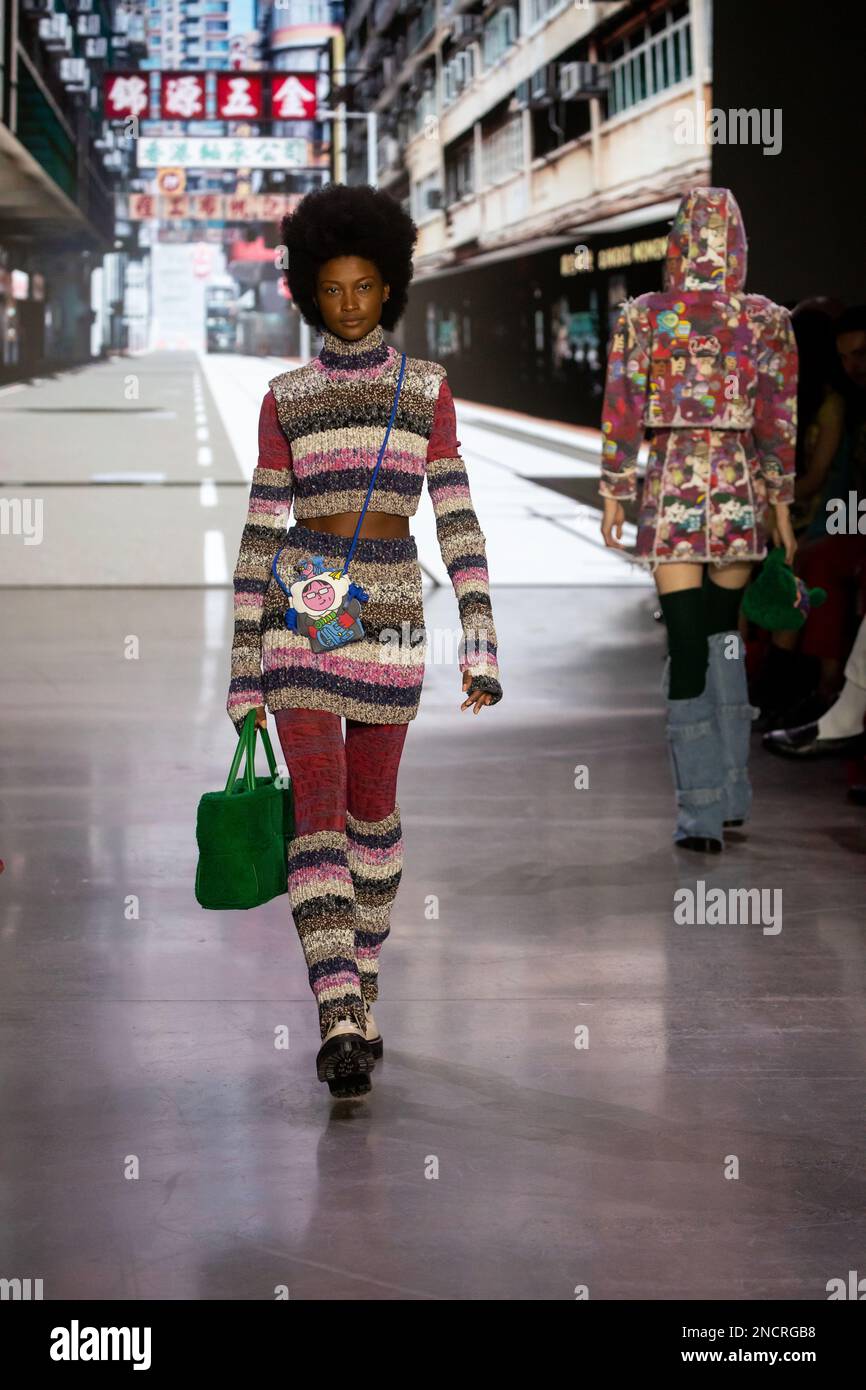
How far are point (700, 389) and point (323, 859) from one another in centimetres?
264

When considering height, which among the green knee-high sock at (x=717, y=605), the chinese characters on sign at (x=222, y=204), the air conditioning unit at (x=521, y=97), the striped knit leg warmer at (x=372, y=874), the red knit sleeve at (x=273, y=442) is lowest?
the striped knit leg warmer at (x=372, y=874)

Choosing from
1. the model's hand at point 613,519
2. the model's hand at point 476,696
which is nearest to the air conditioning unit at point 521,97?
the model's hand at point 613,519

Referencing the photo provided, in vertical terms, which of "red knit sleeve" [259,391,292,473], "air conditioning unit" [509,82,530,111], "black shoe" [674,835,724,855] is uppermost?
"air conditioning unit" [509,82,530,111]

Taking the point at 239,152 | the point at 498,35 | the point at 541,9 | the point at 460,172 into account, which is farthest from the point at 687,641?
the point at 460,172

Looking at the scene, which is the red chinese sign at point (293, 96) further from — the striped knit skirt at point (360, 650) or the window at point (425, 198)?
the striped knit skirt at point (360, 650)

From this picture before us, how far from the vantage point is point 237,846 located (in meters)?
4.12

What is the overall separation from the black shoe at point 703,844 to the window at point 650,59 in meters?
19.5

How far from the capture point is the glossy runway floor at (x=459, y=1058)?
347cm

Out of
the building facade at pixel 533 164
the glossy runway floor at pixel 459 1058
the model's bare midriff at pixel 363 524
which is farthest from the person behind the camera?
the building facade at pixel 533 164

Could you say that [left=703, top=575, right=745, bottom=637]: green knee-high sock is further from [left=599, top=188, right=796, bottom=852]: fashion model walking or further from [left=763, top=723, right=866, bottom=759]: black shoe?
[left=763, top=723, right=866, bottom=759]: black shoe

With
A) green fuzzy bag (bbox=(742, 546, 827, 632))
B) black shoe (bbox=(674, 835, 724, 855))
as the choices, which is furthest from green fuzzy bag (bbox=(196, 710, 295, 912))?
green fuzzy bag (bbox=(742, 546, 827, 632))

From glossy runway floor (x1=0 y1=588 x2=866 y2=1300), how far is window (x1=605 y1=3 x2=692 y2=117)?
61.1 ft

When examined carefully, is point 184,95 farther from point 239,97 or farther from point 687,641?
point 687,641

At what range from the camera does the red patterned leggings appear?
4.21 m
